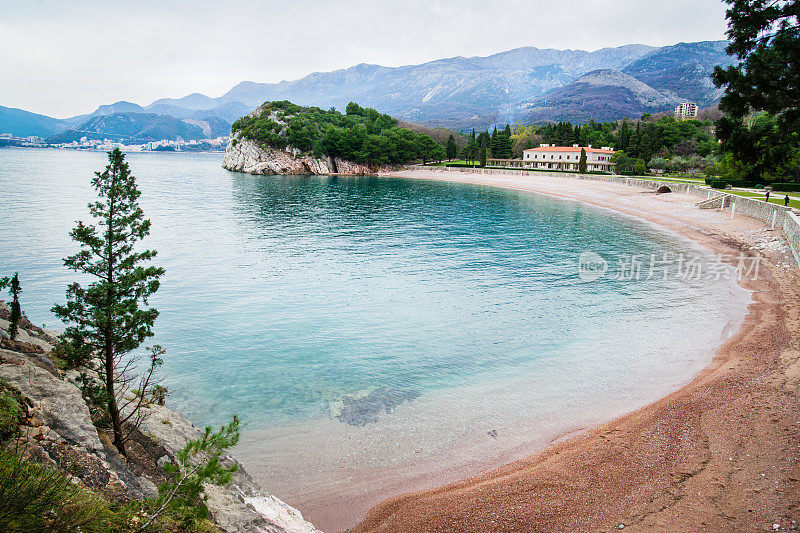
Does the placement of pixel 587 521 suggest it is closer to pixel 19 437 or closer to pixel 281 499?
pixel 281 499

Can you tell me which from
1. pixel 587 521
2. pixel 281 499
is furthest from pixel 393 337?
pixel 587 521

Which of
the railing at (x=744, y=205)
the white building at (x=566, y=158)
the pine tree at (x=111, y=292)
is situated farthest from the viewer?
the white building at (x=566, y=158)

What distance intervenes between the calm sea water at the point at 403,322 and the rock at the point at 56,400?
4440 millimetres

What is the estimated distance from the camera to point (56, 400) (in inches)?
233

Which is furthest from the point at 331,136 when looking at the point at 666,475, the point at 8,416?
the point at 8,416

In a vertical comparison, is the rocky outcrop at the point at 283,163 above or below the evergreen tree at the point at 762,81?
above

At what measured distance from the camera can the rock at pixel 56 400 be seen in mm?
5434

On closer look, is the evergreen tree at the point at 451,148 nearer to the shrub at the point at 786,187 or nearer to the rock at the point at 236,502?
the shrub at the point at 786,187

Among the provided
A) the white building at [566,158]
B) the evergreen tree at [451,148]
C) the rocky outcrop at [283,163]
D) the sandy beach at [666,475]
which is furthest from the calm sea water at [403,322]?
the evergreen tree at [451,148]

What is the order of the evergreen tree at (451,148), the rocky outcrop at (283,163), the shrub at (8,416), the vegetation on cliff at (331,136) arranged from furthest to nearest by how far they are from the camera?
the evergreen tree at (451,148), the vegetation on cliff at (331,136), the rocky outcrop at (283,163), the shrub at (8,416)

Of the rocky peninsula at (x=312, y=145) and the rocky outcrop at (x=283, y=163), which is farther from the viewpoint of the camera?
the rocky peninsula at (x=312, y=145)

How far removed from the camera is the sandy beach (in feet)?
24.6

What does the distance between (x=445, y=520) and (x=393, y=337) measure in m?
9.99

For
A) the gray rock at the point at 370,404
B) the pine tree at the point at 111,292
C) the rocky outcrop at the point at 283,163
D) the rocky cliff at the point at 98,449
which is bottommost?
the gray rock at the point at 370,404
